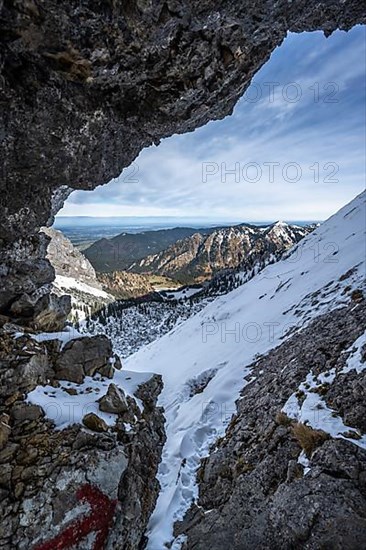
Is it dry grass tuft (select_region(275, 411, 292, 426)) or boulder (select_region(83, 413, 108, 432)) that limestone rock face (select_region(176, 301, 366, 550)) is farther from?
boulder (select_region(83, 413, 108, 432))

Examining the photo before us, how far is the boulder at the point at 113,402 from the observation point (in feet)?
31.8

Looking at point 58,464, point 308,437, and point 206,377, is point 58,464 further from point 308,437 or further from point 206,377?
point 206,377

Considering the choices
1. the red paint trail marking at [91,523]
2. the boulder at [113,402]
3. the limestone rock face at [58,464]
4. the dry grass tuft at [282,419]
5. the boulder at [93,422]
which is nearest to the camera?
the limestone rock face at [58,464]

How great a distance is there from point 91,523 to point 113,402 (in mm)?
3015

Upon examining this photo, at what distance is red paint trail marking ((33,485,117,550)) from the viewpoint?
7746 millimetres

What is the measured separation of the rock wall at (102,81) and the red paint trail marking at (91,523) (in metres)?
5.88

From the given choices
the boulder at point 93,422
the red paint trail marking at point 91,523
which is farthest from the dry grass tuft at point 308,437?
the boulder at point 93,422

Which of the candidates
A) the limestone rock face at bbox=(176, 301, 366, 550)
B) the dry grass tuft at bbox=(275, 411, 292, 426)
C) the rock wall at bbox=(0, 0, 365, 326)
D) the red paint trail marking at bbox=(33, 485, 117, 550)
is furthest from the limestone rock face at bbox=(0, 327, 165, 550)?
the dry grass tuft at bbox=(275, 411, 292, 426)

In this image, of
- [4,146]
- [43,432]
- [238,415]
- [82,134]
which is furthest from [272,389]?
[4,146]

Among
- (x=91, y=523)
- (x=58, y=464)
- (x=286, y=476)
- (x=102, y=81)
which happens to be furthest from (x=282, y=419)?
(x=102, y=81)

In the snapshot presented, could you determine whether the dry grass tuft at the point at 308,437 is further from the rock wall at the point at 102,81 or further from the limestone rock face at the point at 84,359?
the rock wall at the point at 102,81

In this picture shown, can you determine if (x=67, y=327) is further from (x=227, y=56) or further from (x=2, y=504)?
(x=227, y=56)

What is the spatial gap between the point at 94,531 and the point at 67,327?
248 inches

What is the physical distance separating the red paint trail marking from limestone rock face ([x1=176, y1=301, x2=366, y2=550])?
10.1 feet
